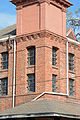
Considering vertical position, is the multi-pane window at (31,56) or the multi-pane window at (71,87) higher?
the multi-pane window at (31,56)

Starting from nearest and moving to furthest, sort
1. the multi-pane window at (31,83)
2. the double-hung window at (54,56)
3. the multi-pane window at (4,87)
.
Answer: the multi-pane window at (31,83) < the double-hung window at (54,56) < the multi-pane window at (4,87)

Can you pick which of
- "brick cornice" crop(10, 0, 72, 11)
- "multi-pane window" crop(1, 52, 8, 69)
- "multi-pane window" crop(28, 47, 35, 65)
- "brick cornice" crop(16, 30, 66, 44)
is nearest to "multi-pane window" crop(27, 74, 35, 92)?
"multi-pane window" crop(28, 47, 35, 65)

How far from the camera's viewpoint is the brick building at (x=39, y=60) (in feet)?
98.5

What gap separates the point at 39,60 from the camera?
99.6 ft

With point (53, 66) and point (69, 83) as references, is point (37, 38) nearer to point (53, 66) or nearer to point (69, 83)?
point (53, 66)

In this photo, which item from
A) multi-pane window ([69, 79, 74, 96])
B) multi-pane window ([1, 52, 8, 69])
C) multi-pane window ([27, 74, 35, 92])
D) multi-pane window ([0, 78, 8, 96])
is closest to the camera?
multi-pane window ([27, 74, 35, 92])

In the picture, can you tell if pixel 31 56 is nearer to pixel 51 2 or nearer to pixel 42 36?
pixel 42 36

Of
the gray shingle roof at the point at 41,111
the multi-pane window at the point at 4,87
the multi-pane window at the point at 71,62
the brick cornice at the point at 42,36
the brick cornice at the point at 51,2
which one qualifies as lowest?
the gray shingle roof at the point at 41,111

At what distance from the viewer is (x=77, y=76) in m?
34.0

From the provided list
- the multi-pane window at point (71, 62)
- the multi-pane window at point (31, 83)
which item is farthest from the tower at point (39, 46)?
the multi-pane window at point (71, 62)

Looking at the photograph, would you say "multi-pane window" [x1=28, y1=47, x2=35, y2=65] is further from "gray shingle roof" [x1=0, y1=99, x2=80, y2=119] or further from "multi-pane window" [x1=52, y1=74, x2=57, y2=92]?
"gray shingle roof" [x1=0, y1=99, x2=80, y2=119]

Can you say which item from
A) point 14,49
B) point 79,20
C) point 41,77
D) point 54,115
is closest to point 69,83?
point 41,77

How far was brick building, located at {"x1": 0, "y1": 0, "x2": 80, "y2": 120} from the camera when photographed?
30.0 meters

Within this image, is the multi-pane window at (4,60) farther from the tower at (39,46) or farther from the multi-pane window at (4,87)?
the tower at (39,46)
